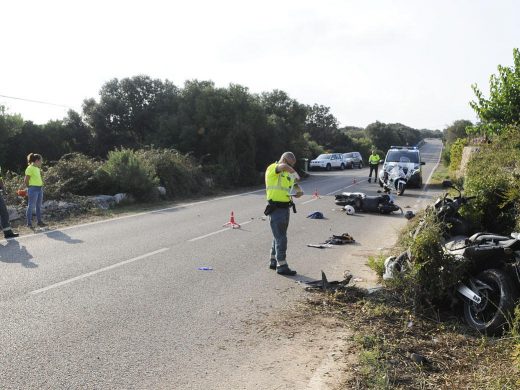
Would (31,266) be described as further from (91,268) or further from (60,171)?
(60,171)

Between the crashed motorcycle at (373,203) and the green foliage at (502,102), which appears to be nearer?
the green foliage at (502,102)

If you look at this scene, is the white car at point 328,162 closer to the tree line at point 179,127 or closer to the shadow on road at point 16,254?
the tree line at point 179,127

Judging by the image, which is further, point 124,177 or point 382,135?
point 382,135

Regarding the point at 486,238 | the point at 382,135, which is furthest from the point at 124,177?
the point at 382,135

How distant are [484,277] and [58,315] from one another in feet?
15.8

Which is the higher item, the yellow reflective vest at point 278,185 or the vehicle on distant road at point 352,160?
the yellow reflective vest at point 278,185

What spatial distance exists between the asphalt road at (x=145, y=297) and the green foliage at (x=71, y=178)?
4547 mm

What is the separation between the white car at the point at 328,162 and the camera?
47.0 meters

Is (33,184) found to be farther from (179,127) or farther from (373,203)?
(179,127)

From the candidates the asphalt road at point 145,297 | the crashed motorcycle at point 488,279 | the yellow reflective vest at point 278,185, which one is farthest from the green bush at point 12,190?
the crashed motorcycle at point 488,279

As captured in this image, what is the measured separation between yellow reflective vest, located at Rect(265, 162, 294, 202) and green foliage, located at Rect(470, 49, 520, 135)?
5840mm

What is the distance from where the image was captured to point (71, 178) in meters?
16.5

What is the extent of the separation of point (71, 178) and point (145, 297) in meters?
11.6

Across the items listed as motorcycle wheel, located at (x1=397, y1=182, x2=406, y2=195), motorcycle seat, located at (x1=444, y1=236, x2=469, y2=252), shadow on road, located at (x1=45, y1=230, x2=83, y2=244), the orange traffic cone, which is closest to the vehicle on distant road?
motorcycle wheel, located at (x1=397, y1=182, x2=406, y2=195)
